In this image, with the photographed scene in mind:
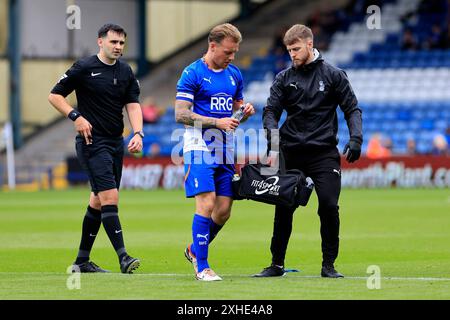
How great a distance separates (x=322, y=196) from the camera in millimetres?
10555

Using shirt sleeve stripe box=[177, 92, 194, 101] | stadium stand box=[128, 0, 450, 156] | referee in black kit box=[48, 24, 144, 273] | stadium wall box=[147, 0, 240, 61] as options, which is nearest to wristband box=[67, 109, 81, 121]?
referee in black kit box=[48, 24, 144, 273]

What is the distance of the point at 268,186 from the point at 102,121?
201 cm

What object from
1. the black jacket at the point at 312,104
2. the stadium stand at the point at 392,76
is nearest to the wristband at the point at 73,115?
the black jacket at the point at 312,104

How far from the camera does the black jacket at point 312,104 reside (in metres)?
10.6

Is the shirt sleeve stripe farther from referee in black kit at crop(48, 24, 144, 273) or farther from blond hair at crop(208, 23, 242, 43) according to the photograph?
referee in black kit at crop(48, 24, 144, 273)

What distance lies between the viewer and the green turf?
9359 millimetres

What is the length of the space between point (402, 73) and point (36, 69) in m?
13.6

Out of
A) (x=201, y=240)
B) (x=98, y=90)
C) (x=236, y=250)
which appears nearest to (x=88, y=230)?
(x=98, y=90)

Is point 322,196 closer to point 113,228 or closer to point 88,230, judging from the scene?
point 113,228

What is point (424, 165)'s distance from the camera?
3228 cm

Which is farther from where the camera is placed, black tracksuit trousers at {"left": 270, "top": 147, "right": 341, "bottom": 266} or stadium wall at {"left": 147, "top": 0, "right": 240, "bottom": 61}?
stadium wall at {"left": 147, "top": 0, "right": 240, "bottom": 61}

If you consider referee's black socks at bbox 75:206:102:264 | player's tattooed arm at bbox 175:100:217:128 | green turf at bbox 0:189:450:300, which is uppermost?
player's tattooed arm at bbox 175:100:217:128

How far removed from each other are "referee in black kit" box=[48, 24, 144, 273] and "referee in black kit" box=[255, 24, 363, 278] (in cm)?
152
